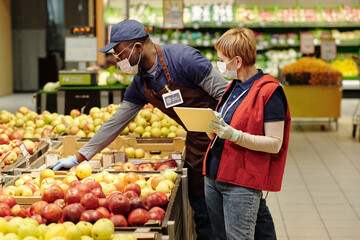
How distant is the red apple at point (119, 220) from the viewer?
267 centimetres

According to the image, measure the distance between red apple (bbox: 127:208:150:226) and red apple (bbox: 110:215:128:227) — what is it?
0.03m

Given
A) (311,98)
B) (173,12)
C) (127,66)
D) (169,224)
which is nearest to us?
(169,224)

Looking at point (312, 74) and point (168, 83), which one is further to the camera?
point (312, 74)

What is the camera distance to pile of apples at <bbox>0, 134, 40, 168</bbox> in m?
4.30

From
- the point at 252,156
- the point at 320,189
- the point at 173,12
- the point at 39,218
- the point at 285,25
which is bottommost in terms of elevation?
the point at 320,189

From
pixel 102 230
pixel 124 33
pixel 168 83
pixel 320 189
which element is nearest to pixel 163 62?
pixel 168 83

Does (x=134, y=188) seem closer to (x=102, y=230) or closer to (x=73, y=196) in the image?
(x=73, y=196)

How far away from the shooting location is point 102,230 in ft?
7.77

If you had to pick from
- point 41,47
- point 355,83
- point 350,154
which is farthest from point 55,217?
point 41,47

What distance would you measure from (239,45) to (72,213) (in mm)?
1104

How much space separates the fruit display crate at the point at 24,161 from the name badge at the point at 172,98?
1127 millimetres

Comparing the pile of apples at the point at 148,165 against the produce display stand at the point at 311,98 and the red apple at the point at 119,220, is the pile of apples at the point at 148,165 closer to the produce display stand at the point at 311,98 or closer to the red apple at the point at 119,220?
the red apple at the point at 119,220

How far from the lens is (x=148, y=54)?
3.41 metres

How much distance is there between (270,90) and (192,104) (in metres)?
0.85
